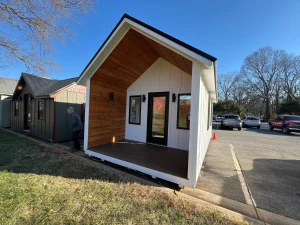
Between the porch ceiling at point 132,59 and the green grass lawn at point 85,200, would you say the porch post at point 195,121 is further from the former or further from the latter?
the porch ceiling at point 132,59

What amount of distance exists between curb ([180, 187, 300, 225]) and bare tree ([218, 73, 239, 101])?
138ft

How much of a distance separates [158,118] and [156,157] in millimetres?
1980

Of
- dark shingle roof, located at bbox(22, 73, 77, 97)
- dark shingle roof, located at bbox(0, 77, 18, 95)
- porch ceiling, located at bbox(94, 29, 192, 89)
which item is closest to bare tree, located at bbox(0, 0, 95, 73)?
dark shingle roof, located at bbox(22, 73, 77, 97)

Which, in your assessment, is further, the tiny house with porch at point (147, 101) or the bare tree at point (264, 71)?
the bare tree at point (264, 71)

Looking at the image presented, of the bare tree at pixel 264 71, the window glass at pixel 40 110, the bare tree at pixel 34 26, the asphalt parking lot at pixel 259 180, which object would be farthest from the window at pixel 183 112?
the bare tree at pixel 264 71

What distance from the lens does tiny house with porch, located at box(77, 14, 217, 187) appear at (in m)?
3.43

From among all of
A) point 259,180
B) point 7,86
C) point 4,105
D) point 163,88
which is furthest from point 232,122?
point 7,86

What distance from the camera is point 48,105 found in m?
7.92

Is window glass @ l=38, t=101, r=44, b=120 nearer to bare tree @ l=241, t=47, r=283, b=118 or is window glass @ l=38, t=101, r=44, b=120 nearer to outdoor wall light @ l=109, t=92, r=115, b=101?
outdoor wall light @ l=109, t=92, r=115, b=101

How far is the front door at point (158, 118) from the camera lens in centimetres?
600

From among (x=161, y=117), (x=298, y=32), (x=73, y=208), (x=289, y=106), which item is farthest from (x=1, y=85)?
(x=289, y=106)

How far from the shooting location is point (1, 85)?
Answer: 14023 mm

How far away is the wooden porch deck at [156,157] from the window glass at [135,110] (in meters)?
1.59

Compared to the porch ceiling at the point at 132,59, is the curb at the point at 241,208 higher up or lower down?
lower down
